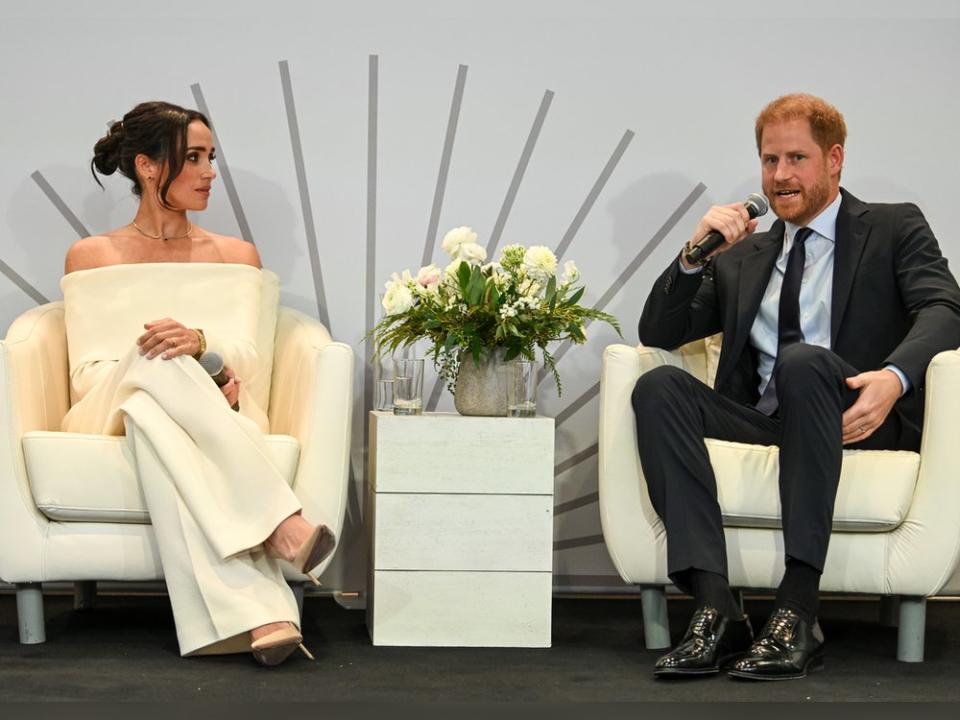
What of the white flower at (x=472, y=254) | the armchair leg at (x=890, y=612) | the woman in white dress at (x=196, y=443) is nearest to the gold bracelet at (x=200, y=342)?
the woman in white dress at (x=196, y=443)

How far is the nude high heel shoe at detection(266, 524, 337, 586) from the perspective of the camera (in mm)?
2330

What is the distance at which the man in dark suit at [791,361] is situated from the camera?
229 cm

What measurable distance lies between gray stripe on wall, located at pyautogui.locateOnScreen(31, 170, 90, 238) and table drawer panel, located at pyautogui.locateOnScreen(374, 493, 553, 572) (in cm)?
137

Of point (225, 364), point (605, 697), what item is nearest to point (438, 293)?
point (225, 364)

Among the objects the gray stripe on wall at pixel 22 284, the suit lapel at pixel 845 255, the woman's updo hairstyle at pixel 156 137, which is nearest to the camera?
the suit lapel at pixel 845 255

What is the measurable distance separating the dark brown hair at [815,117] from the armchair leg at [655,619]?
1.12 metres

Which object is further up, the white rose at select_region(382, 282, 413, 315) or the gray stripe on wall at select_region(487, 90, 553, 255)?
the gray stripe on wall at select_region(487, 90, 553, 255)

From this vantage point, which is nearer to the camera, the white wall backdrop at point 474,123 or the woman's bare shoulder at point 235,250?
the woman's bare shoulder at point 235,250

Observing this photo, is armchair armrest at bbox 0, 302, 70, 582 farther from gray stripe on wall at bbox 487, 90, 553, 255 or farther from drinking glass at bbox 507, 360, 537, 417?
gray stripe on wall at bbox 487, 90, 553, 255

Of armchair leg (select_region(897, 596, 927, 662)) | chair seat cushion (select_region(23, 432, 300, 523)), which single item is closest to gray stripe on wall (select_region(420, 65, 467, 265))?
chair seat cushion (select_region(23, 432, 300, 523))

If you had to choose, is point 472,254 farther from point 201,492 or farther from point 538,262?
point 201,492

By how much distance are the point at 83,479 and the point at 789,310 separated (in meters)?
1.60

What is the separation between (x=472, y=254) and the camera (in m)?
2.71

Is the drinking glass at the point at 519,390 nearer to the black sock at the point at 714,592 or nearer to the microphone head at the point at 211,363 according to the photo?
the black sock at the point at 714,592
